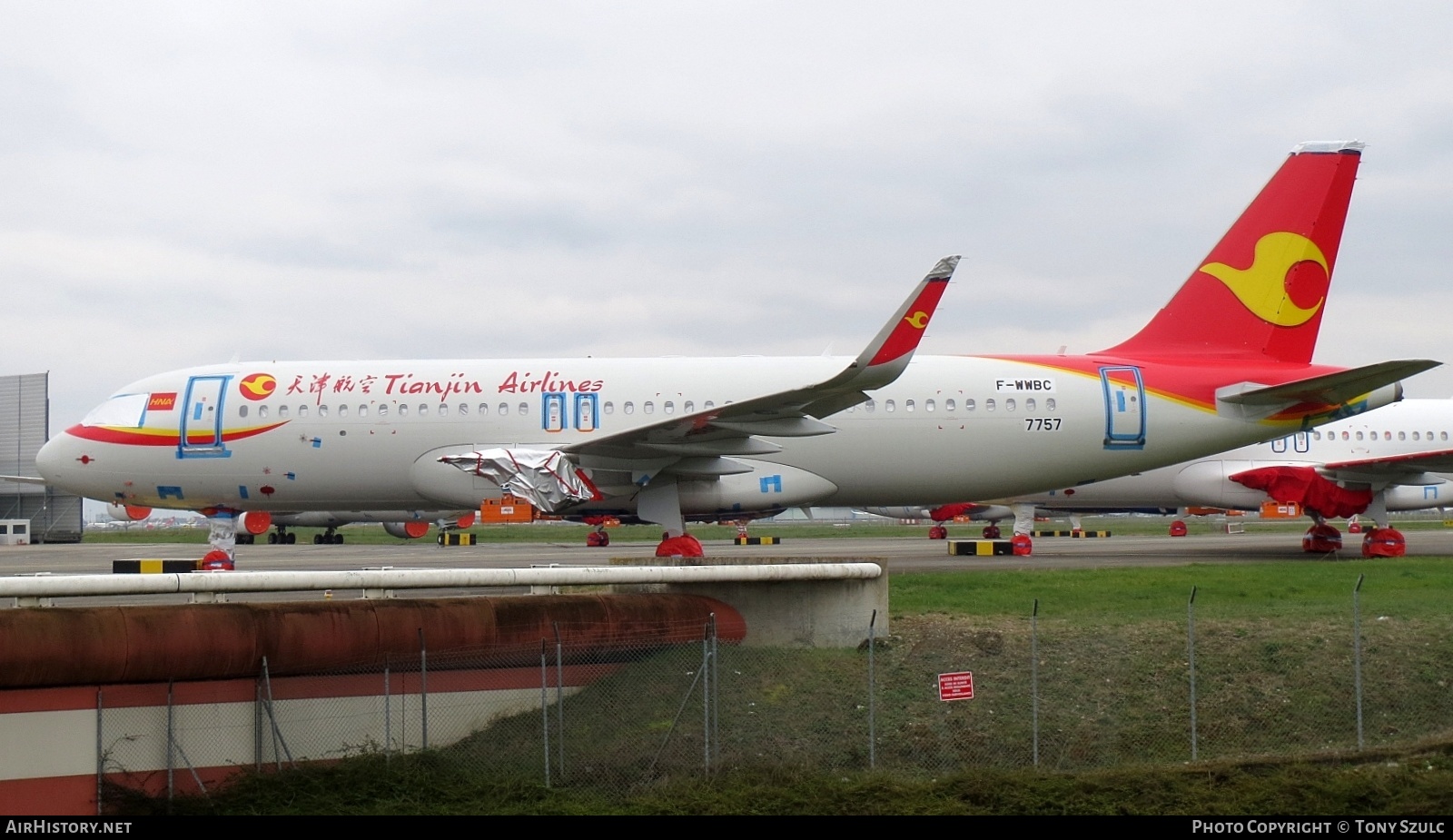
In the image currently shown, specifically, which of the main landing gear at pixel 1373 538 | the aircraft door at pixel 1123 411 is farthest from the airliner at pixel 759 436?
the main landing gear at pixel 1373 538

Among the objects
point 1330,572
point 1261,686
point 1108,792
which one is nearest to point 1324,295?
point 1330,572

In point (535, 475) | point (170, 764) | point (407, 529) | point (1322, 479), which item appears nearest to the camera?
point (170, 764)

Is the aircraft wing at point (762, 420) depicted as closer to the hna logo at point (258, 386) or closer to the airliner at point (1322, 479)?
the hna logo at point (258, 386)

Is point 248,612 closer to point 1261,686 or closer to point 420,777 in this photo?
point 420,777

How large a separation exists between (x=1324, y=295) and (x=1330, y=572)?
5612 millimetres

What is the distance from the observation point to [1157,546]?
39.1m

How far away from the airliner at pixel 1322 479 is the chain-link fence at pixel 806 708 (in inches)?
624

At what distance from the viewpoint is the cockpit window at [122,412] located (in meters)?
24.8

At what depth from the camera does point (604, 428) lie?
2388 cm

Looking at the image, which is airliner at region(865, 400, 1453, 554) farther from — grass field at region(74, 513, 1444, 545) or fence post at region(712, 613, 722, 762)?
grass field at region(74, 513, 1444, 545)

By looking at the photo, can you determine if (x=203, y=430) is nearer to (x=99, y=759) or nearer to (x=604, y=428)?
(x=604, y=428)

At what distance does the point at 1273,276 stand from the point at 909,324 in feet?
33.1

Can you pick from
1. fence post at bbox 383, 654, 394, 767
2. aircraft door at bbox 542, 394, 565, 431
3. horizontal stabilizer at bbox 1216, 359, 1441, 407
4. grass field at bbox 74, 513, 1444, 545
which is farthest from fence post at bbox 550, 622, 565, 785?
grass field at bbox 74, 513, 1444, 545

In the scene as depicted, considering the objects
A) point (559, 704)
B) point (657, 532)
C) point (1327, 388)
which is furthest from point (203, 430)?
point (657, 532)
